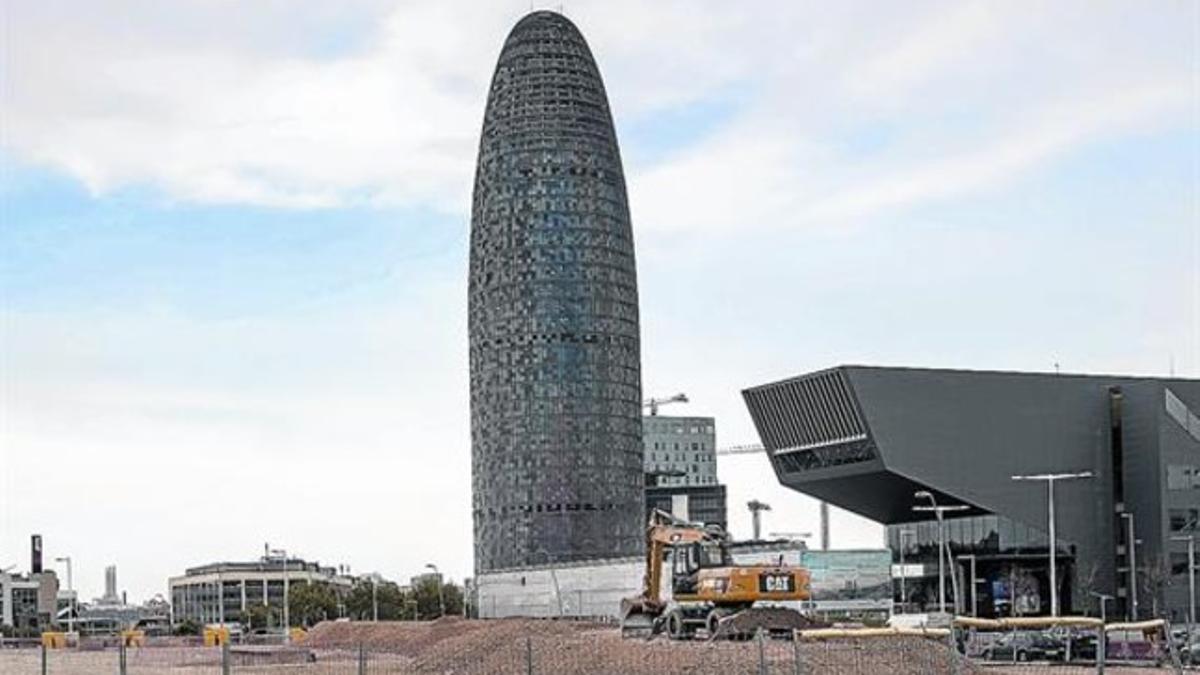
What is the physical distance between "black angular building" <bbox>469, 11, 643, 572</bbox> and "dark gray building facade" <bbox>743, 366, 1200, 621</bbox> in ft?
239

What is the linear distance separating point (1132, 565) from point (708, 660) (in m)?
80.8

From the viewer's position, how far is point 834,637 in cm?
3334

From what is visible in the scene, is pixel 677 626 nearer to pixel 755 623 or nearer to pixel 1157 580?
pixel 755 623

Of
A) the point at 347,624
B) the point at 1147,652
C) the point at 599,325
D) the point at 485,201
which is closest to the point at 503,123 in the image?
the point at 485,201

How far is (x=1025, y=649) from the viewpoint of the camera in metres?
55.7

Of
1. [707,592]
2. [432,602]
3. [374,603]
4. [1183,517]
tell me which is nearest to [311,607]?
[374,603]

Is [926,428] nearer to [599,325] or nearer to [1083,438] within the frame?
[1083,438]

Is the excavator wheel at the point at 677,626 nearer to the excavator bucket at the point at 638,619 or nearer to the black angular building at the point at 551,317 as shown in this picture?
the excavator bucket at the point at 638,619

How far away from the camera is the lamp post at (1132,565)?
113 metres

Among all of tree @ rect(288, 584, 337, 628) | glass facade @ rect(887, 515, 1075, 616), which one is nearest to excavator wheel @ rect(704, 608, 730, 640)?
glass facade @ rect(887, 515, 1075, 616)

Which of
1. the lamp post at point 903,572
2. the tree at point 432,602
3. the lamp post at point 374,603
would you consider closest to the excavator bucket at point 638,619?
the lamp post at point 903,572

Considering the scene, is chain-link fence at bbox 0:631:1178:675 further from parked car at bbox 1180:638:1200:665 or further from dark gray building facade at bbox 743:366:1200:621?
dark gray building facade at bbox 743:366:1200:621

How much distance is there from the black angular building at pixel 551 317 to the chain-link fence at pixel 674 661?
130 metres

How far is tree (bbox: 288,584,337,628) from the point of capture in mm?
173250
